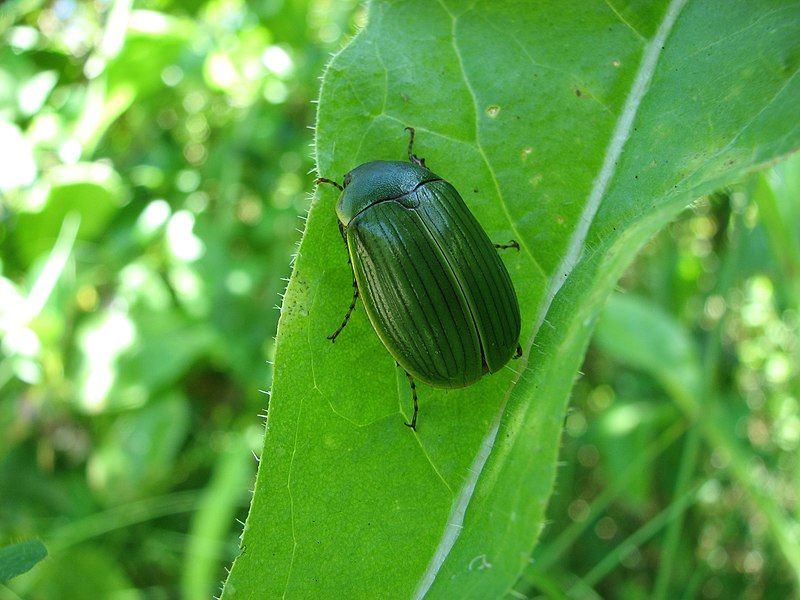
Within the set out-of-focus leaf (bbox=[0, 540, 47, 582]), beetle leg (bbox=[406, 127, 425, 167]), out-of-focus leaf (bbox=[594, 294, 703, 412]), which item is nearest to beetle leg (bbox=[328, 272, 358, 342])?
beetle leg (bbox=[406, 127, 425, 167])

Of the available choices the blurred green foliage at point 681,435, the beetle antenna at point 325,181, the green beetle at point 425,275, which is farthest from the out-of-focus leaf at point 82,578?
the beetle antenna at point 325,181

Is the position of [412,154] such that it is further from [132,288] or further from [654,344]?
[132,288]

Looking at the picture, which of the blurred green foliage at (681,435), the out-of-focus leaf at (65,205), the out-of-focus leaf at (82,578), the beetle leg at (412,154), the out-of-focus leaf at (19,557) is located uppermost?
the beetle leg at (412,154)

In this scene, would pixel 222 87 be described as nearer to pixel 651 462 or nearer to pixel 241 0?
pixel 241 0

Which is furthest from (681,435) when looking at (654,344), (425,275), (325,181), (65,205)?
(65,205)

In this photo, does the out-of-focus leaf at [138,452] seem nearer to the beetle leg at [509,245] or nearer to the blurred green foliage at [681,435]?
the blurred green foliage at [681,435]

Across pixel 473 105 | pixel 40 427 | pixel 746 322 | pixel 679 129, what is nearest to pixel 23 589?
pixel 40 427
